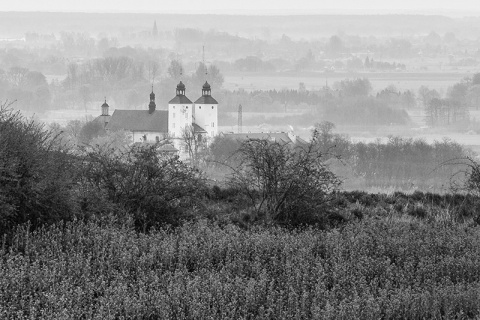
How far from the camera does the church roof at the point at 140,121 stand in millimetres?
75188

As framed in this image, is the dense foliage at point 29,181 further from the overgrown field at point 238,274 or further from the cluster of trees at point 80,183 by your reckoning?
the overgrown field at point 238,274

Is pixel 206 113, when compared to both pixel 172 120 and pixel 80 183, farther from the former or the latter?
pixel 80 183

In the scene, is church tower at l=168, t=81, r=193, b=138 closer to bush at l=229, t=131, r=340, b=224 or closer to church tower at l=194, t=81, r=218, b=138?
church tower at l=194, t=81, r=218, b=138

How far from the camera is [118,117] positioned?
76250 millimetres

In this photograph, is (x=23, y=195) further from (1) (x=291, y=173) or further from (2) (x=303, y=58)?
(2) (x=303, y=58)

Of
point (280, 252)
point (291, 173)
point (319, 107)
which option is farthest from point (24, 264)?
point (319, 107)

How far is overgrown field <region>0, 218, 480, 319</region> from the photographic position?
7340 mm

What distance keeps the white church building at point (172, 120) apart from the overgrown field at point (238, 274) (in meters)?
62.8

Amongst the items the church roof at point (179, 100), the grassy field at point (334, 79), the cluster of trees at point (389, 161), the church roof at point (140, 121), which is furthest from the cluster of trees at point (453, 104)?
the cluster of trees at point (389, 161)

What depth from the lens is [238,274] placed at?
8.53 m

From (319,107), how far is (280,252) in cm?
10399

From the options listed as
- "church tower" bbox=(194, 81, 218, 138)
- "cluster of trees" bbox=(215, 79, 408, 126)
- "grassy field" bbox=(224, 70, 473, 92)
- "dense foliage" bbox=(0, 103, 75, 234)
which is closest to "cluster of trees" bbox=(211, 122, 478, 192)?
"church tower" bbox=(194, 81, 218, 138)

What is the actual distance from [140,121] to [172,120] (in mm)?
2802

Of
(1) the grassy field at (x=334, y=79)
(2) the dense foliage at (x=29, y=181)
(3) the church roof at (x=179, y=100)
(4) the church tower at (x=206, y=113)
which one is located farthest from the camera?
(1) the grassy field at (x=334, y=79)
